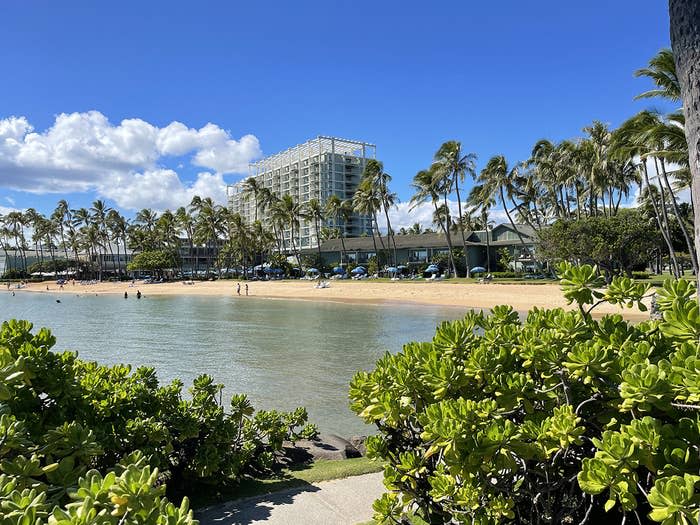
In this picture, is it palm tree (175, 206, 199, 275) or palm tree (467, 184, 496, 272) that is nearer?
palm tree (467, 184, 496, 272)

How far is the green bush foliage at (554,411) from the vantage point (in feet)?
6.54

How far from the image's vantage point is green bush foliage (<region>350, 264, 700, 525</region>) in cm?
199

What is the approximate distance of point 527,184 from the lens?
50781 millimetres

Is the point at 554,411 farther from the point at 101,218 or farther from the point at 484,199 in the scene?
the point at 101,218

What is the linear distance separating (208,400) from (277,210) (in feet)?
245

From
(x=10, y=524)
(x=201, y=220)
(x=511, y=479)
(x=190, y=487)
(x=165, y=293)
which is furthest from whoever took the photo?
(x=201, y=220)

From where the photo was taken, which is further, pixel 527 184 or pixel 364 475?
pixel 527 184

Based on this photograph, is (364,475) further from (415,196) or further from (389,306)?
(415,196)

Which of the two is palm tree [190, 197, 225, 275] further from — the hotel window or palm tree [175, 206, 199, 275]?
the hotel window

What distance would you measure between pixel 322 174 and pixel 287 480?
124732 millimetres

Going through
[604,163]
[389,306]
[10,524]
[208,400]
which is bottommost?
[389,306]

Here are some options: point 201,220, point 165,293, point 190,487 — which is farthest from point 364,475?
point 201,220

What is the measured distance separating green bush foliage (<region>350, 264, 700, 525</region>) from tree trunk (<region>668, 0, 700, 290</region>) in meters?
0.64

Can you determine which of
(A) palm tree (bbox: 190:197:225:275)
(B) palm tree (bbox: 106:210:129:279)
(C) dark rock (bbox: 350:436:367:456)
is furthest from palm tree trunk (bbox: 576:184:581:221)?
(B) palm tree (bbox: 106:210:129:279)
